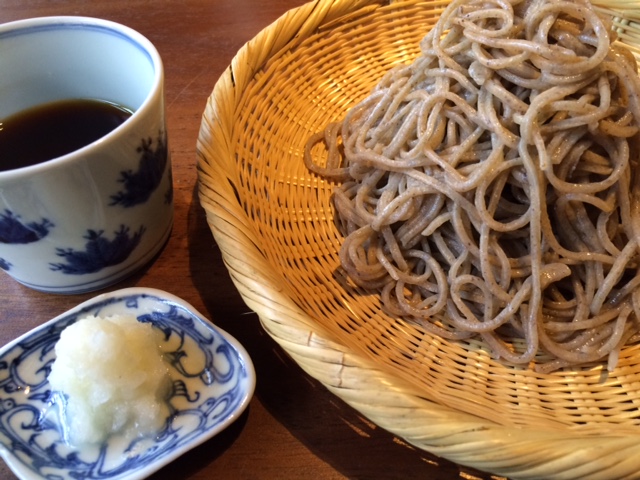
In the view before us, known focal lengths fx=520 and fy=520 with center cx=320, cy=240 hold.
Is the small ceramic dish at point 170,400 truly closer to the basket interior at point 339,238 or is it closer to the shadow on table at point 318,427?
the shadow on table at point 318,427

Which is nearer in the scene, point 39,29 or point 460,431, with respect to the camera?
point 460,431

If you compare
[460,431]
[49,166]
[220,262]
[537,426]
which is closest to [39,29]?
[49,166]

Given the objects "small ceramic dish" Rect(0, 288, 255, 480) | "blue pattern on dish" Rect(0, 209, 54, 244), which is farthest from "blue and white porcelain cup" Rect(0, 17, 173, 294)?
"small ceramic dish" Rect(0, 288, 255, 480)

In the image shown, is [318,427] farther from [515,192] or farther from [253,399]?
[515,192]

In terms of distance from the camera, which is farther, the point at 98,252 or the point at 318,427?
the point at 98,252

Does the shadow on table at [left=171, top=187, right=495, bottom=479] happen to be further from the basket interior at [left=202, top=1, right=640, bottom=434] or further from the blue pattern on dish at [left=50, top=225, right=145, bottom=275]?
the blue pattern on dish at [left=50, top=225, right=145, bottom=275]

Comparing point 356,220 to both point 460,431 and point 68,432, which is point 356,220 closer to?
point 460,431

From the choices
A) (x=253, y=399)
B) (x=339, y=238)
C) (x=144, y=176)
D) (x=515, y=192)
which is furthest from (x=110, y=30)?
(x=515, y=192)
